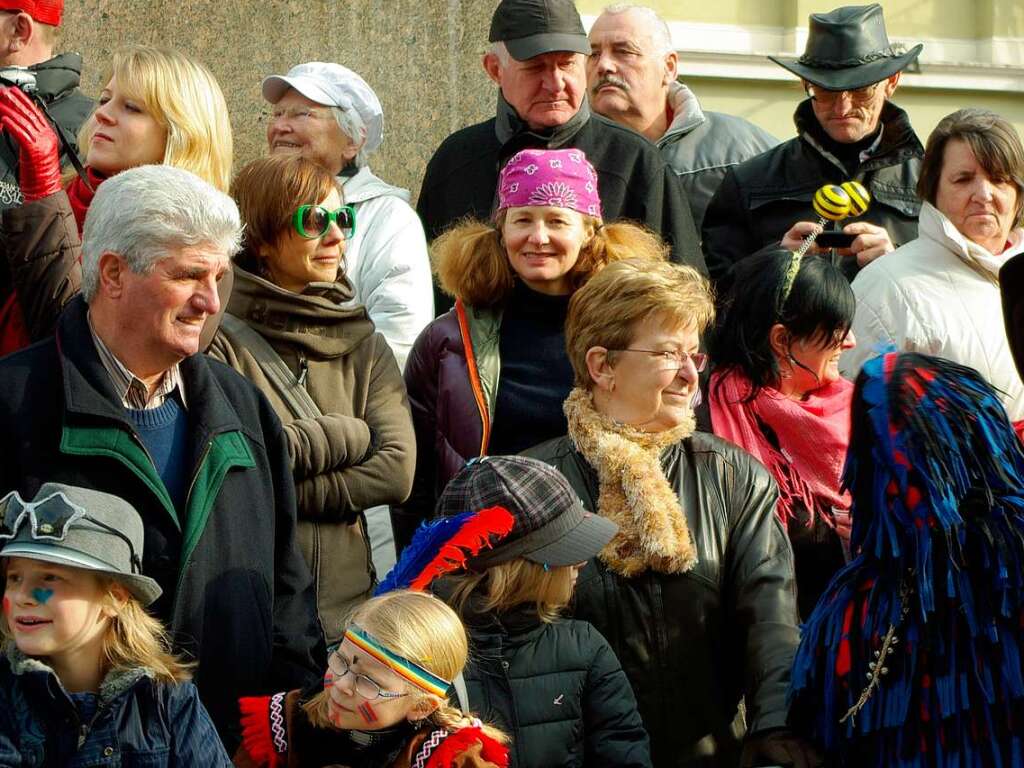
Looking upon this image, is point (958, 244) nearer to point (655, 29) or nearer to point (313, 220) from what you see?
point (655, 29)

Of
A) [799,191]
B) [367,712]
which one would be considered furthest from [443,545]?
[799,191]

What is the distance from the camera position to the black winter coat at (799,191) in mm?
6527

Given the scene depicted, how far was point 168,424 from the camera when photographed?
414 cm

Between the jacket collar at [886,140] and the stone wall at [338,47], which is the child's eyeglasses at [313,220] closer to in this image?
the stone wall at [338,47]

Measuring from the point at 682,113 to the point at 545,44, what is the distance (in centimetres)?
113

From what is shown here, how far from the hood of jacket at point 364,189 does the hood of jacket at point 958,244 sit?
1655mm

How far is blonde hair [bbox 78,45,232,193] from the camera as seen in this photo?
4.94 m

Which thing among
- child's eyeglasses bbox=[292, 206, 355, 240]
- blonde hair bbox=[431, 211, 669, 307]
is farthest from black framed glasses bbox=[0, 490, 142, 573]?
blonde hair bbox=[431, 211, 669, 307]

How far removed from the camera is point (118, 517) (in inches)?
148

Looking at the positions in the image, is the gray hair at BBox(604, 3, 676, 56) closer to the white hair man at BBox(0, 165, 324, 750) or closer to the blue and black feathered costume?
the white hair man at BBox(0, 165, 324, 750)

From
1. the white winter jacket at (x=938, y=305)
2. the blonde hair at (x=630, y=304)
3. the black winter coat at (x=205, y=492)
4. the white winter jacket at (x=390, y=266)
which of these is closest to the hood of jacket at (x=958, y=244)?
the white winter jacket at (x=938, y=305)

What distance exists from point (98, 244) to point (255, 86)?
2878 mm

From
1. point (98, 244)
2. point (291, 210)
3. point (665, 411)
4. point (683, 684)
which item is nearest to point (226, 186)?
point (291, 210)

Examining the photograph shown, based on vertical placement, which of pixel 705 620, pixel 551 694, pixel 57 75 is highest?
pixel 57 75
